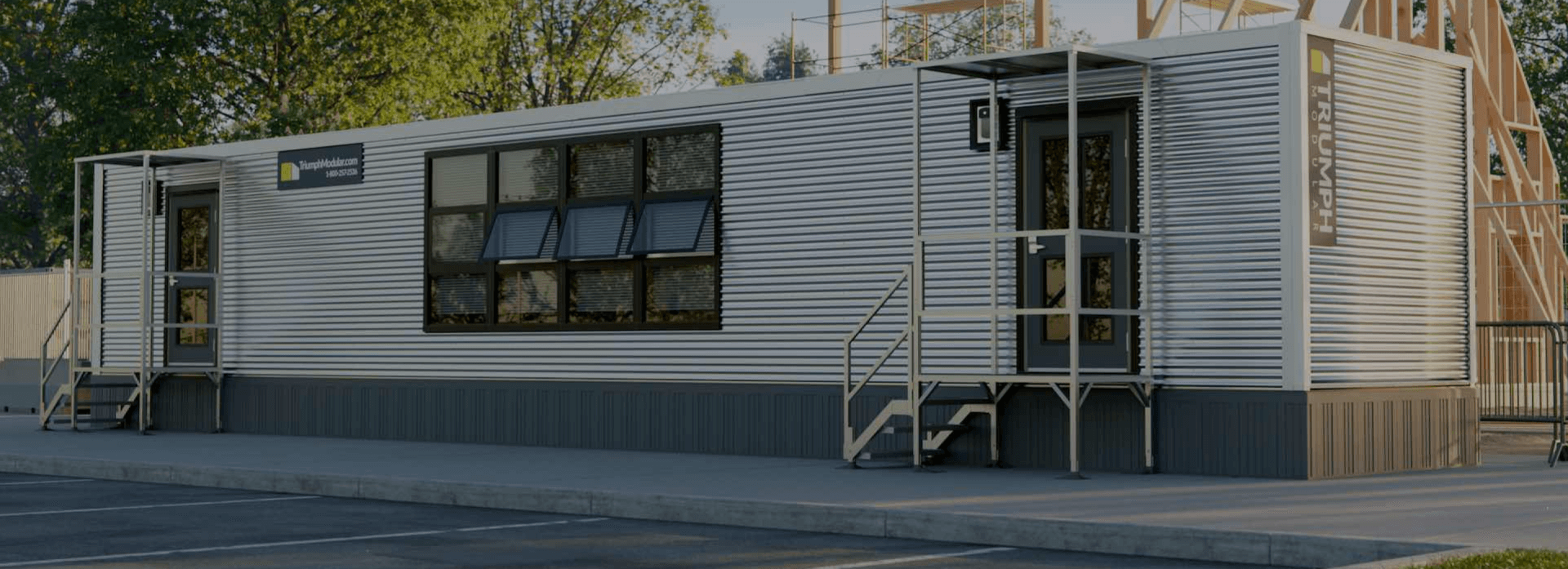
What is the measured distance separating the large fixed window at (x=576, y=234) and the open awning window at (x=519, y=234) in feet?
0.04

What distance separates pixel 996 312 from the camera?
14.4 metres

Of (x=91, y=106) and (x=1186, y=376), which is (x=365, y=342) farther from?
(x=91, y=106)

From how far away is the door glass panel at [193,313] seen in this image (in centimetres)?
2208

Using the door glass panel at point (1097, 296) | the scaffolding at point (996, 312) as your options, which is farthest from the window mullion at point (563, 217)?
the door glass panel at point (1097, 296)

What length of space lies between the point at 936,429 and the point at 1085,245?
1.92 m

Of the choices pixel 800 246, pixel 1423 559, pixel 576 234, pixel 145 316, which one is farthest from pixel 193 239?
pixel 1423 559

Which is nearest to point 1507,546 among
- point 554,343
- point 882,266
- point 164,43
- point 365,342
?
point 882,266

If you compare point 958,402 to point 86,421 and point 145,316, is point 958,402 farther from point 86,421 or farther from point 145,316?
point 86,421

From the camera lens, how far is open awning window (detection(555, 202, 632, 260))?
17.9 meters

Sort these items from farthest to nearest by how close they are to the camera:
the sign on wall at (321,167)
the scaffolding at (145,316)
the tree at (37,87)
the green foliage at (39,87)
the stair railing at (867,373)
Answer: the tree at (37,87) < the green foliage at (39,87) < the scaffolding at (145,316) < the sign on wall at (321,167) < the stair railing at (867,373)

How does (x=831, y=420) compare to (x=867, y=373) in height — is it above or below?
below

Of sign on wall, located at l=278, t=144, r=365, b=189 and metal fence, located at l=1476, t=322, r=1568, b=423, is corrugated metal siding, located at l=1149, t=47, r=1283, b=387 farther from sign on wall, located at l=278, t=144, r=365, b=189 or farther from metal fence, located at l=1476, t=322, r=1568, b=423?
sign on wall, located at l=278, t=144, r=365, b=189

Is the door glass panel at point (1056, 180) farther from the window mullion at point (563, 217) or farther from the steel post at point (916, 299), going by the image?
the window mullion at point (563, 217)

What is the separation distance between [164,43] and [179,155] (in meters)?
17.5
